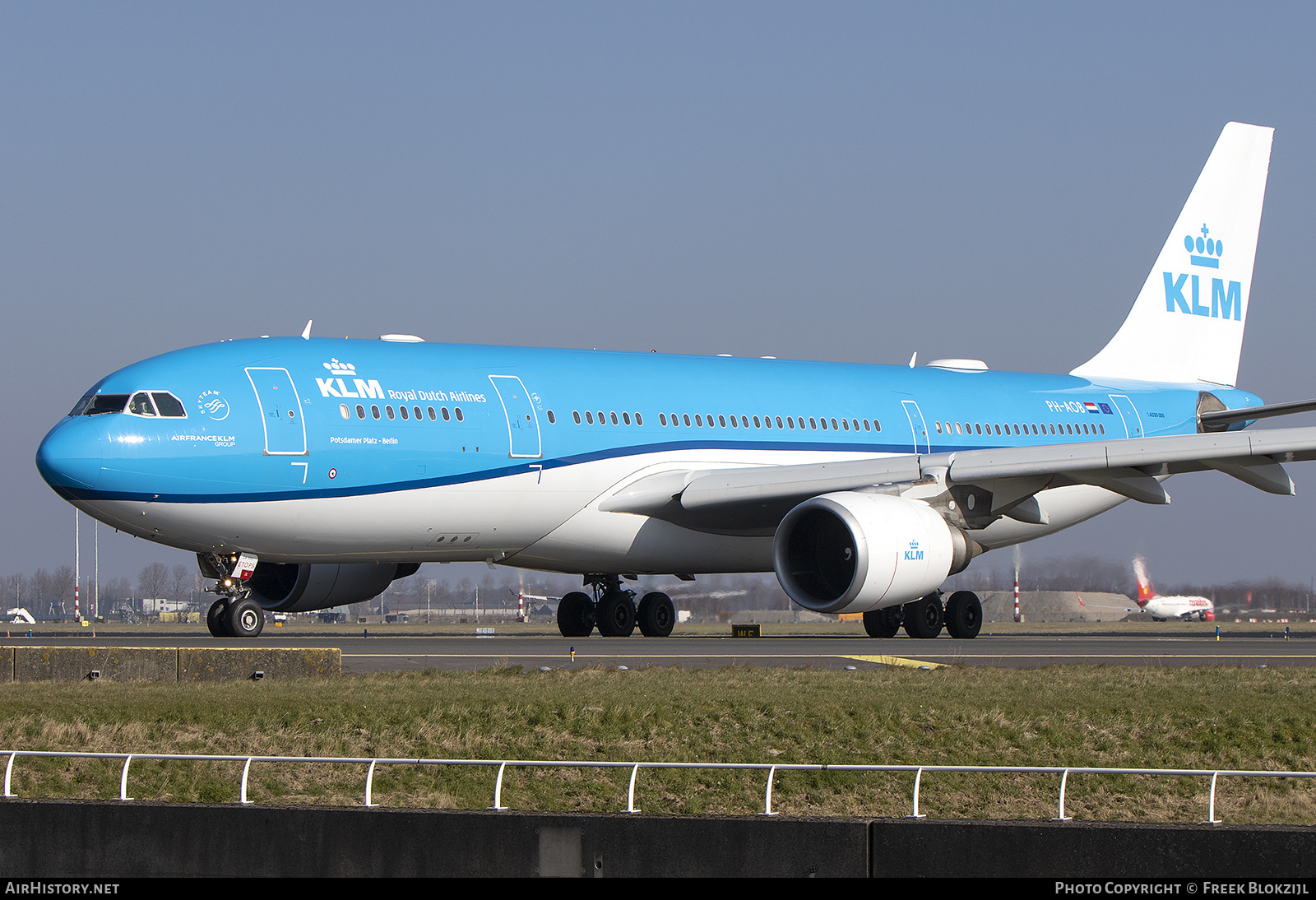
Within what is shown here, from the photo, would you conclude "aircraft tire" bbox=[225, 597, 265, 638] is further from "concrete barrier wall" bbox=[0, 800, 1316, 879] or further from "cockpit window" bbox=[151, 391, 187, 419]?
"concrete barrier wall" bbox=[0, 800, 1316, 879]

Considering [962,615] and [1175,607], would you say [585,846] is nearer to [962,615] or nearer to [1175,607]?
[962,615]

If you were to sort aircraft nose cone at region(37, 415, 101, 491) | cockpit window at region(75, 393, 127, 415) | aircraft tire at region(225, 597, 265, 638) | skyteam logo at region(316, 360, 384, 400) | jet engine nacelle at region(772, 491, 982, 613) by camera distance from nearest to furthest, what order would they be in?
aircraft nose cone at region(37, 415, 101, 491) < cockpit window at region(75, 393, 127, 415) < jet engine nacelle at region(772, 491, 982, 613) < skyteam logo at region(316, 360, 384, 400) < aircraft tire at region(225, 597, 265, 638)

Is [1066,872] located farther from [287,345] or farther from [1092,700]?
[287,345]

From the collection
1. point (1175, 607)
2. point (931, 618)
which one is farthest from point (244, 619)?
point (1175, 607)

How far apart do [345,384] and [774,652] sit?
6.68 meters

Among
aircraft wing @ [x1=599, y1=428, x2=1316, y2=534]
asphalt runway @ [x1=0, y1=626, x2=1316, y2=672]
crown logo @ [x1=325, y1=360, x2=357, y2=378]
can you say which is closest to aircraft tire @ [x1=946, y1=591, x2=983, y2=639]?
asphalt runway @ [x1=0, y1=626, x2=1316, y2=672]

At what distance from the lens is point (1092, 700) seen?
1523 cm

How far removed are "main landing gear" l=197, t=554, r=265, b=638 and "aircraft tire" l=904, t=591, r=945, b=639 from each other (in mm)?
9810

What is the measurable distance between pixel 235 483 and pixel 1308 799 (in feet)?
43.2

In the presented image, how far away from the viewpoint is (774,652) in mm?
20891

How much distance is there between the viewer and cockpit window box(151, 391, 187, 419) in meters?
20.3

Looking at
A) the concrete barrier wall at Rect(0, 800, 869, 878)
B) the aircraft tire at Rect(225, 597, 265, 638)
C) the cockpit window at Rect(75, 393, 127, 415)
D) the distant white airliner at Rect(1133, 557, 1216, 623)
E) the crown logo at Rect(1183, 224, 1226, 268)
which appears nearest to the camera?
the concrete barrier wall at Rect(0, 800, 869, 878)

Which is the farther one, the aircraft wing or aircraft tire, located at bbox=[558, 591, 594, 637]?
aircraft tire, located at bbox=[558, 591, 594, 637]

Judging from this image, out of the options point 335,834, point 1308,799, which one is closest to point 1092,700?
point 1308,799
